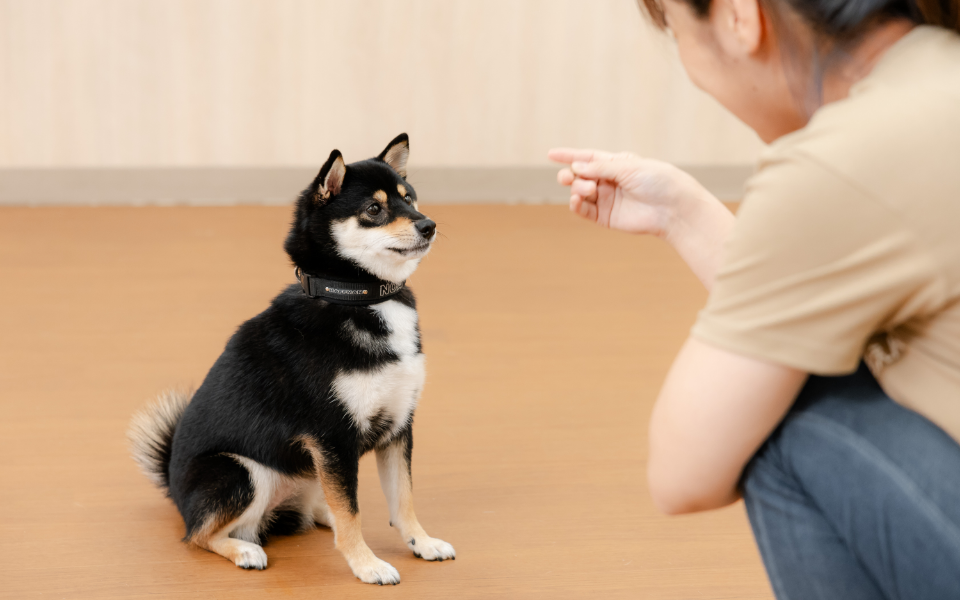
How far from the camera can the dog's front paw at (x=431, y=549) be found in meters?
1.31

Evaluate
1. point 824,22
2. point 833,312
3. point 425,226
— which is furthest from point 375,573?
point 824,22

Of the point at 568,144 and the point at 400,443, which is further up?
the point at 400,443

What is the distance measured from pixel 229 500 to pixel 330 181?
19.3 inches

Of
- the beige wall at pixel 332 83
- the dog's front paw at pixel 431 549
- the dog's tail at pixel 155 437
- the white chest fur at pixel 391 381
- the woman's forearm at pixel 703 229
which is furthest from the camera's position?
the beige wall at pixel 332 83

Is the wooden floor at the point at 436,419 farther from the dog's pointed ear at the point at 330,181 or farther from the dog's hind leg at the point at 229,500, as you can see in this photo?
the dog's pointed ear at the point at 330,181

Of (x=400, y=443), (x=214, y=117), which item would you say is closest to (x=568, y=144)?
(x=214, y=117)

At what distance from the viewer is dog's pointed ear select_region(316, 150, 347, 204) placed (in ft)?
4.05

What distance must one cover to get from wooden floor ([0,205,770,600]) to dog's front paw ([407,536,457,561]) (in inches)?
0.8

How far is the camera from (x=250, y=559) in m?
1.26

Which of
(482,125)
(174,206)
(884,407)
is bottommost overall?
(174,206)

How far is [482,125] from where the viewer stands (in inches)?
169

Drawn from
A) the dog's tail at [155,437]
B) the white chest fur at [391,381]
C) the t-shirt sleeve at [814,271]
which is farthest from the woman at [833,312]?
the dog's tail at [155,437]

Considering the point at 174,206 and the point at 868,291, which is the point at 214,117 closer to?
the point at 174,206

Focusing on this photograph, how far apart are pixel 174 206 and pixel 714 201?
3361 mm
